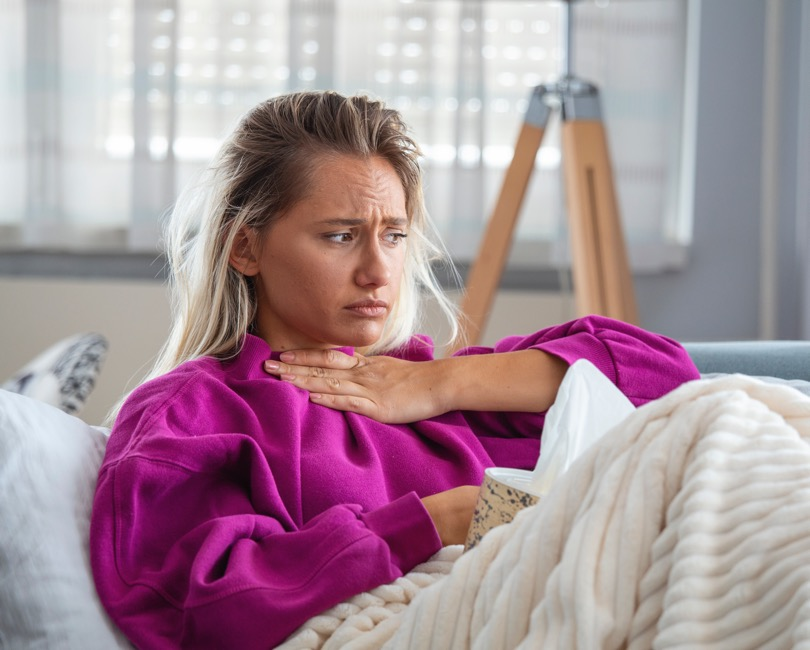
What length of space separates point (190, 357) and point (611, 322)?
1.82 ft

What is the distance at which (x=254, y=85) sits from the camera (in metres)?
3.01

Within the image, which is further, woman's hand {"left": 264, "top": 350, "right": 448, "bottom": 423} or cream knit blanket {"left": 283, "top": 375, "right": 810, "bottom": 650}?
woman's hand {"left": 264, "top": 350, "right": 448, "bottom": 423}

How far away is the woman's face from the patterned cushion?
116 centimetres

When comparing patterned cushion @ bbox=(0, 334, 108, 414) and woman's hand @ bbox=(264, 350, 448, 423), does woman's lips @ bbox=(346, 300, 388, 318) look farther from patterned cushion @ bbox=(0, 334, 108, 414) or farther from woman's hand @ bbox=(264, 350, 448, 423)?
patterned cushion @ bbox=(0, 334, 108, 414)

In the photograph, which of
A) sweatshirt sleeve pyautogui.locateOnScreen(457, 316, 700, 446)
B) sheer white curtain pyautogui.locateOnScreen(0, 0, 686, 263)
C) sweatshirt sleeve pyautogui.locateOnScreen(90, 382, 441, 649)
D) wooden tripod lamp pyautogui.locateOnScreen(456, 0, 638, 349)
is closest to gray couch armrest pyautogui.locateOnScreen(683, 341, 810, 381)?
sweatshirt sleeve pyautogui.locateOnScreen(457, 316, 700, 446)

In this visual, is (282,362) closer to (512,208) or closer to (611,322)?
(611,322)

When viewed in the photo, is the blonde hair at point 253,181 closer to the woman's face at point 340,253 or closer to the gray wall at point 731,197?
the woman's face at point 340,253

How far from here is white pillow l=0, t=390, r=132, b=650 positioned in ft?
2.84

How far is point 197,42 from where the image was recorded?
9.86ft

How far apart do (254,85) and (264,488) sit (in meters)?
2.19

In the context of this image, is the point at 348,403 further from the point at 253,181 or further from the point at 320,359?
the point at 253,181

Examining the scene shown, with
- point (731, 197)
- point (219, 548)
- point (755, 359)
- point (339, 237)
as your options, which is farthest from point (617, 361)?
point (731, 197)

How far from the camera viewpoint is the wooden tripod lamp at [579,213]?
2395 mm

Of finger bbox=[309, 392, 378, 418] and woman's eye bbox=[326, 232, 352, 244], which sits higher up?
woman's eye bbox=[326, 232, 352, 244]
